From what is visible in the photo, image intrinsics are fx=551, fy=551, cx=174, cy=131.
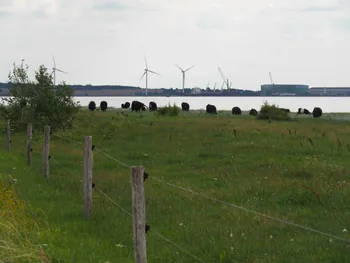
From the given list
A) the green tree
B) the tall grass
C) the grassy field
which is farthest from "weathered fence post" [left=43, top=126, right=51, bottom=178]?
the green tree

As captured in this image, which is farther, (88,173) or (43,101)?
(43,101)

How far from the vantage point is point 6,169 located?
21.5m

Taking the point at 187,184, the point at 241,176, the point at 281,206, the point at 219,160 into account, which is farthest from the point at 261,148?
the point at 281,206

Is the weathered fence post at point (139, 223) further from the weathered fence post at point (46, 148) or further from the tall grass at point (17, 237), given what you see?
the weathered fence post at point (46, 148)

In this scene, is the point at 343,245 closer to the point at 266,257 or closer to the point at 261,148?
the point at 266,257

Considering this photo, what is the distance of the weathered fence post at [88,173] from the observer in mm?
14250

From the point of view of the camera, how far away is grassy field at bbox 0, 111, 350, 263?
1198 cm

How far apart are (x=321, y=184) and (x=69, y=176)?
32.3 feet

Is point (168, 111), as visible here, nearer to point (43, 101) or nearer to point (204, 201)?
point (43, 101)

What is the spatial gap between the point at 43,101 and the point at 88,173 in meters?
24.9

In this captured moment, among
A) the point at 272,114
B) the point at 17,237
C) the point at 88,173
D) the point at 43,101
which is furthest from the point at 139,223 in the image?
the point at 272,114

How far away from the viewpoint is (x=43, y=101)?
38188mm

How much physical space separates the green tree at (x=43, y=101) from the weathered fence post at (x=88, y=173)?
24051 millimetres

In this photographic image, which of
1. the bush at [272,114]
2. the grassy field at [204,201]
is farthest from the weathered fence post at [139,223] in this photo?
the bush at [272,114]
